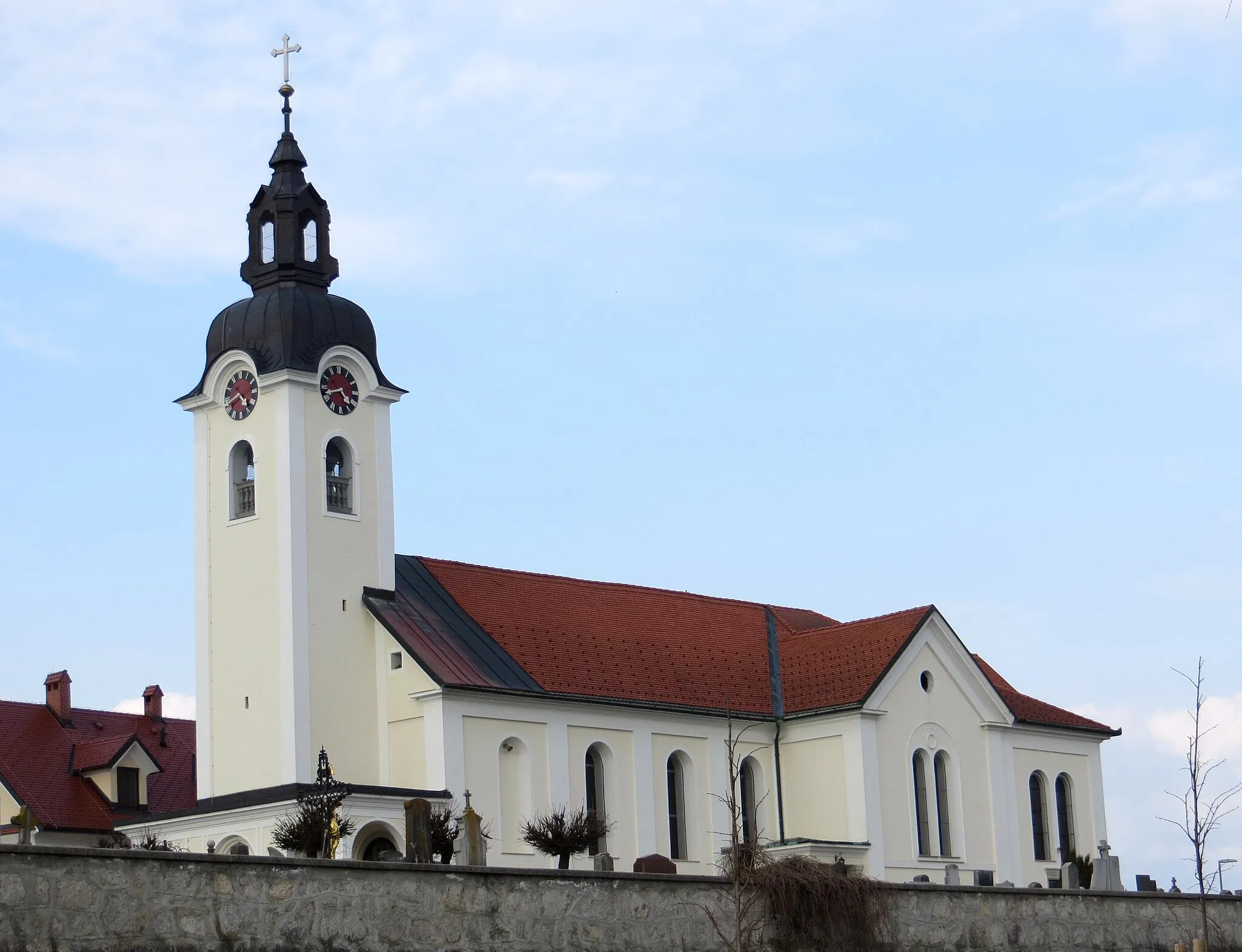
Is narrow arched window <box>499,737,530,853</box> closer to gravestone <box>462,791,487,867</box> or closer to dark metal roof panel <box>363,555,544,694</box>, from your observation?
dark metal roof panel <box>363,555,544,694</box>

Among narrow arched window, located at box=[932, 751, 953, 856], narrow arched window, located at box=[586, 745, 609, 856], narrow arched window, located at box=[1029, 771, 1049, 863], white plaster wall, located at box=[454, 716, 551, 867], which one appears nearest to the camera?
white plaster wall, located at box=[454, 716, 551, 867]

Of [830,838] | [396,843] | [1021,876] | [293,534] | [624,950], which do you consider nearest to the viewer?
[624,950]

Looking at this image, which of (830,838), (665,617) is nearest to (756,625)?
(665,617)

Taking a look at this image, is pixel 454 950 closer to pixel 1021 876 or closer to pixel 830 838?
pixel 830 838

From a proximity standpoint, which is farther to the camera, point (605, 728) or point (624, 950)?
point (605, 728)

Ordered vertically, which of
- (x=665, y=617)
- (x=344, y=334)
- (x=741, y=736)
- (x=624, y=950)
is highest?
(x=344, y=334)

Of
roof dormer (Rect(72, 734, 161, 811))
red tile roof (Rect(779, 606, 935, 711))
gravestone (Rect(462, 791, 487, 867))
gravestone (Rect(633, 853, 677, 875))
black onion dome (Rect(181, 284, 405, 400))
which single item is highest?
black onion dome (Rect(181, 284, 405, 400))

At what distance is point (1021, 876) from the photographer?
187 feet

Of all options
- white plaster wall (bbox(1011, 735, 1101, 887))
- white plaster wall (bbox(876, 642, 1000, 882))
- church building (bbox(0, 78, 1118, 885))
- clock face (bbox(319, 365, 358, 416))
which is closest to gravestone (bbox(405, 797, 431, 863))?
church building (bbox(0, 78, 1118, 885))

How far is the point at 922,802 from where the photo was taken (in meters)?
55.4

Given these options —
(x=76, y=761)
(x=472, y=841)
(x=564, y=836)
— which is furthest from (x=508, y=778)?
(x=76, y=761)

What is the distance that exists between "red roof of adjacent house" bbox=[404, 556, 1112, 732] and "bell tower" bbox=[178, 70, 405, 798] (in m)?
1.79

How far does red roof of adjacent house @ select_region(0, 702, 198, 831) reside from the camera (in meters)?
56.7

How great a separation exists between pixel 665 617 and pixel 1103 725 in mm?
14411
